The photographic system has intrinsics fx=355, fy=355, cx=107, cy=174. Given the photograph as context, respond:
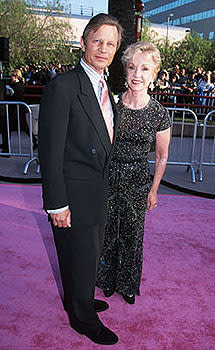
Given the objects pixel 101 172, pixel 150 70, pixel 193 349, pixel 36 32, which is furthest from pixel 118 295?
pixel 36 32

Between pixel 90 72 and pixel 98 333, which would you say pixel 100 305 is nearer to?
pixel 98 333

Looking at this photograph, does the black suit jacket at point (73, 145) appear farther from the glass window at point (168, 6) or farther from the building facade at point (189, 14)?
the glass window at point (168, 6)

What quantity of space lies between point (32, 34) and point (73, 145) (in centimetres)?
3260

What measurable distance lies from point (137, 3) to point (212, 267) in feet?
20.3

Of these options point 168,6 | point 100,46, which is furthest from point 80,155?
point 168,6

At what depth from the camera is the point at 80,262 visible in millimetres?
2180

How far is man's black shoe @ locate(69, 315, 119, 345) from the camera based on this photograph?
2.33 m

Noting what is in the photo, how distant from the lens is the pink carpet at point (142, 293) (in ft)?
7.87

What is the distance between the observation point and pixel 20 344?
2.31 meters

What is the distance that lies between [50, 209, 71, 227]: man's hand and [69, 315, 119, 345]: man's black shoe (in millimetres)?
771

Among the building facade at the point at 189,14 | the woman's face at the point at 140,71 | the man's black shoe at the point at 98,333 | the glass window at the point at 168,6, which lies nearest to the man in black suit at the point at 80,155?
the man's black shoe at the point at 98,333

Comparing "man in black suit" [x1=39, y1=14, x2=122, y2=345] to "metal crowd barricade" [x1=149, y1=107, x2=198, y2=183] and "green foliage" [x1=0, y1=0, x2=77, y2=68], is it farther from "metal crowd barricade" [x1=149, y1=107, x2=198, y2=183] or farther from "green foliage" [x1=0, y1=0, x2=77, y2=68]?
"green foliage" [x1=0, y1=0, x2=77, y2=68]

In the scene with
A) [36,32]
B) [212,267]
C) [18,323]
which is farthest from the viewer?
[36,32]

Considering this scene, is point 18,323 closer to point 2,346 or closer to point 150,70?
point 2,346
